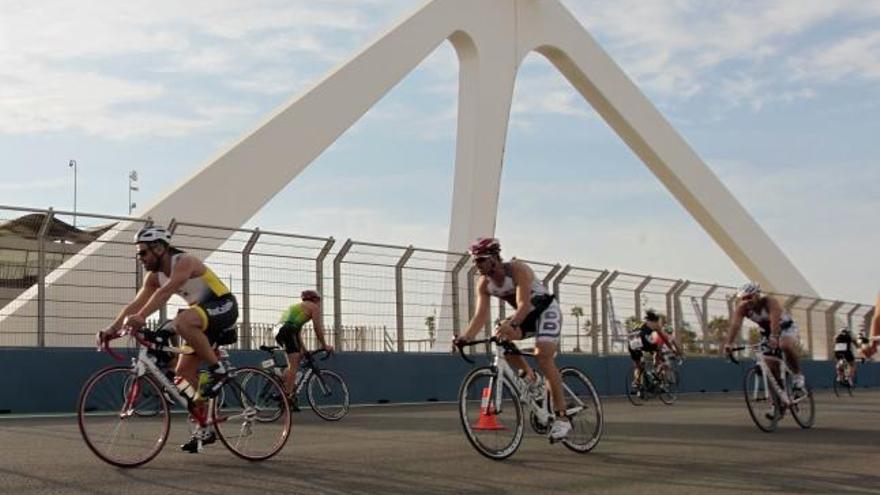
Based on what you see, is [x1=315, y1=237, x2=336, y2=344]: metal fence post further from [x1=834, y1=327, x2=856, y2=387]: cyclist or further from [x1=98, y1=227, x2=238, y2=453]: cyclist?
[x1=834, y1=327, x2=856, y2=387]: cyclist

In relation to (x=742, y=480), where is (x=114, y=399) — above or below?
above

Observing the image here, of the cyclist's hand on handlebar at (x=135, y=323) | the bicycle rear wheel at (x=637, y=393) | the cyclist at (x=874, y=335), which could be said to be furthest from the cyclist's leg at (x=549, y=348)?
the bicycle rear wheel at (x=637, y=393)

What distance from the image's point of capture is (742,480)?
7.35 m

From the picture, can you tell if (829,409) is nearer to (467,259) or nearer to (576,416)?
(467,259)

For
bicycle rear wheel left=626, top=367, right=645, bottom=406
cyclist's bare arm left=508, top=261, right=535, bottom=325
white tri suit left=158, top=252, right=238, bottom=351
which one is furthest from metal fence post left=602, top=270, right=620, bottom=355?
white tri suit left=158, top=252, right=238, bottom=351

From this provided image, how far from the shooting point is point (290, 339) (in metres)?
13.4

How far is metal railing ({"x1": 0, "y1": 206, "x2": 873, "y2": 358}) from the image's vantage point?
14.1 m

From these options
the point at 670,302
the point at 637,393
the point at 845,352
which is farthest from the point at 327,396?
the point at 845,352

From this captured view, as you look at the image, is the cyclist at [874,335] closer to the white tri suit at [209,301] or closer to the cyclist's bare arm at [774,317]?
the cyclist's bare arm at [774,317]

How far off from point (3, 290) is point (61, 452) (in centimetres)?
576

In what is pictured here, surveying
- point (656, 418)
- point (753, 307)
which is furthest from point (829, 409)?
point (753, 307)

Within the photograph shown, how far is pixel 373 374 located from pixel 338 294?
132cm

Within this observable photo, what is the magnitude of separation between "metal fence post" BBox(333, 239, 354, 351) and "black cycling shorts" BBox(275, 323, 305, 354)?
3.23 metres

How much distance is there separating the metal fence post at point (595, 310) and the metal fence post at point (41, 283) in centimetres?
977
